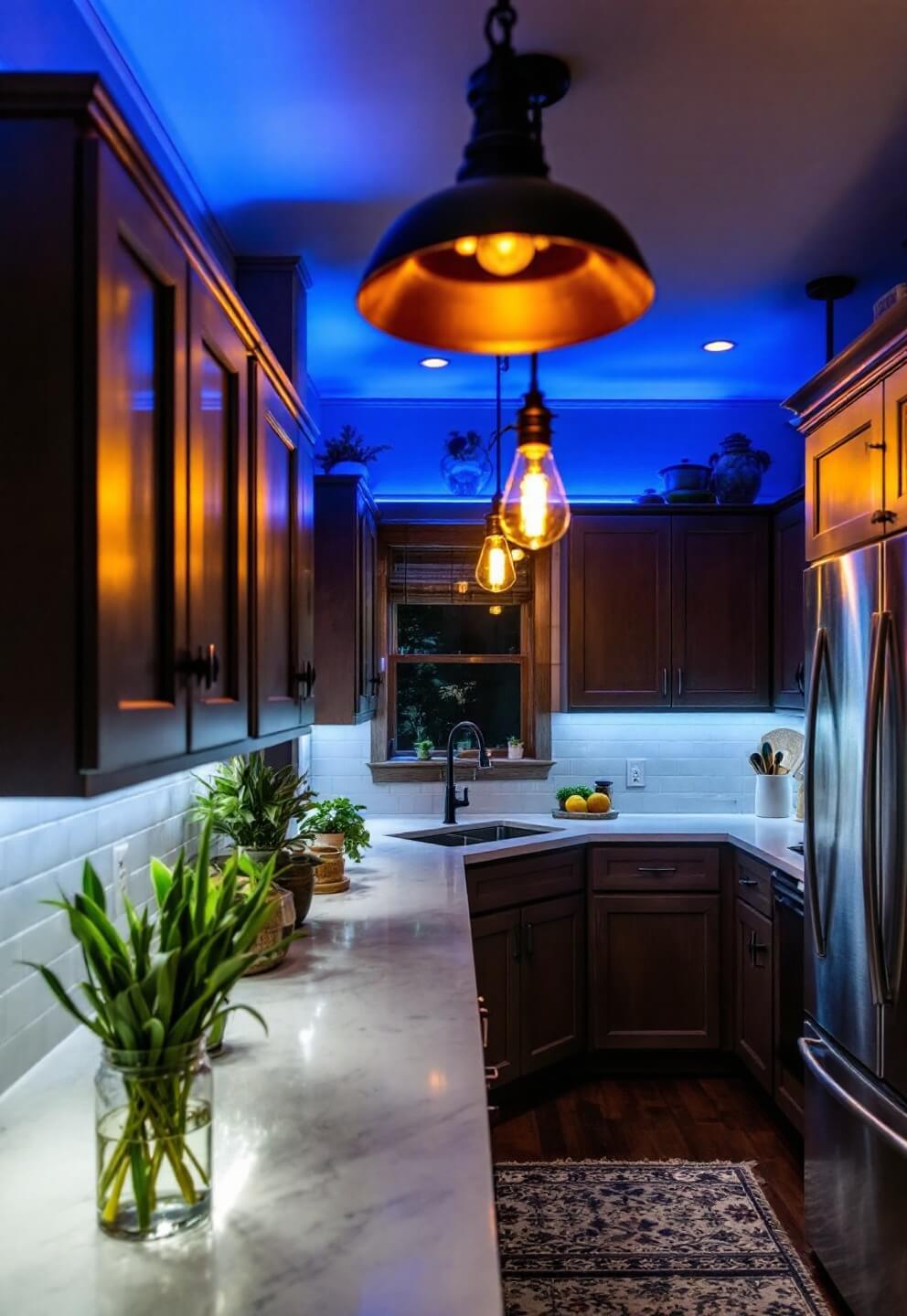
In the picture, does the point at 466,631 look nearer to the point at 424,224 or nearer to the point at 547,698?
the point at 547,698

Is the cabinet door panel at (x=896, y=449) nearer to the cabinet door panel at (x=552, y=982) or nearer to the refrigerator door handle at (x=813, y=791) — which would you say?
the refrigerator door handle at (x=813, y=791)

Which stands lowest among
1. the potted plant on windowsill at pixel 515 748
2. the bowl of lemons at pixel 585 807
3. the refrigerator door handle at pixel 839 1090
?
the refrigerator door handle at pixel 839 1090

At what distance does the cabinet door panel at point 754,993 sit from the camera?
12.2ft

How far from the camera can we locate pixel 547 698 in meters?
4.79

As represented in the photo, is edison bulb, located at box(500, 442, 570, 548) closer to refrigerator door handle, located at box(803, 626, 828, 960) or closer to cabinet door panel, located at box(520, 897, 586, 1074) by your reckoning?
refrigerator door handle, located at box(803, 626, 828, 960)

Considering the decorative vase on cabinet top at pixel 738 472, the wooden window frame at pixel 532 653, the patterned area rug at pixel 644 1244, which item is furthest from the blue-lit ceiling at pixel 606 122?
the patterned area rug at pixel 644 1244

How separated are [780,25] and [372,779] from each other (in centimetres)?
335

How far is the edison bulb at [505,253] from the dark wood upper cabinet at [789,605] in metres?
3.30

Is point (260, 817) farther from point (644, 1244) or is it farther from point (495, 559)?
point (644, 1244)

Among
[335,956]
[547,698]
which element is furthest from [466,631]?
[335,956]

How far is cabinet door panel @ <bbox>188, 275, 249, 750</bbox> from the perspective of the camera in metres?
1.56

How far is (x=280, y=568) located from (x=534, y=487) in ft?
2.31

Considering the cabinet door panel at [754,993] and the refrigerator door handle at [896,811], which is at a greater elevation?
the refrigerator door handle at [896,811]

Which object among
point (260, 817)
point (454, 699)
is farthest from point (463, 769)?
point (260, 817)
